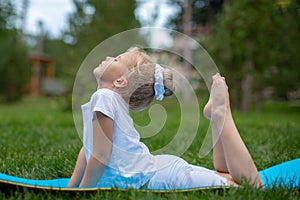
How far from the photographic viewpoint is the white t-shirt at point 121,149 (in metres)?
1.80

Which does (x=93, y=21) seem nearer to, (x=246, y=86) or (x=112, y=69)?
(x=246, y=86)

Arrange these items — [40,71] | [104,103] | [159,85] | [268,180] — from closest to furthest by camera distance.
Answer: [104,103] → [159,85] → [268,180] → [40,71]

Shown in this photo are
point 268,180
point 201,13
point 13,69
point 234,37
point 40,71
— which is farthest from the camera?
point 40,71

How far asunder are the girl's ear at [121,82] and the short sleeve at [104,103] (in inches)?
2.6

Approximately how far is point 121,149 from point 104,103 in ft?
0.73

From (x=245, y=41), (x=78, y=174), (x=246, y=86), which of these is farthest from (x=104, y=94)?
(x=246, y=86)

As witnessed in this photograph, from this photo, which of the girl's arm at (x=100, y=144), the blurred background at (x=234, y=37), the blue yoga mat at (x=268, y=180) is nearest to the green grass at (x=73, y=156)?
the blue yoga mat at (x=268, y=180)

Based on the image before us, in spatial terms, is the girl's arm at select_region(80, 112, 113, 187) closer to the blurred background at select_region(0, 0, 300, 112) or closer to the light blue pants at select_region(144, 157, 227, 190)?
the light blue pants at select_region(144, 157, 227, 190)

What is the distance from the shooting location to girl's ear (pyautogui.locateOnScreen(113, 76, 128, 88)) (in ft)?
6.08

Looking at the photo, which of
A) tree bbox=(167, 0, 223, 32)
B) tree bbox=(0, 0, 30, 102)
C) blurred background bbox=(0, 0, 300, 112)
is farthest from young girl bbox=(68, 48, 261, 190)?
tree bbox=(0, 0, 30, 102)

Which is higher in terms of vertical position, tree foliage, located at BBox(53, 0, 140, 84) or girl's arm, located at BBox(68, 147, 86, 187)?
tree foliage, located at BBox(53, 0, 140, 84)

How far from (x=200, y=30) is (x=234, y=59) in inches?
258

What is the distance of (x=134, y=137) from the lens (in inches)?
73.8

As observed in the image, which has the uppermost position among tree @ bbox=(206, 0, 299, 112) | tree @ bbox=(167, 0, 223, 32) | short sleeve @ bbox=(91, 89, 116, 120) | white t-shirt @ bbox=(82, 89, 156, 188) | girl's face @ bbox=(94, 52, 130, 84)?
tree @ bbox=(167, 0, 223, 32)
